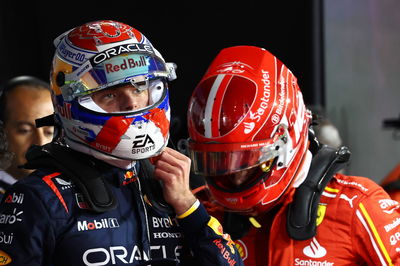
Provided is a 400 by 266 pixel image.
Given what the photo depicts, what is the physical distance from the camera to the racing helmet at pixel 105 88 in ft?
6.70

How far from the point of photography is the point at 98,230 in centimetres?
197

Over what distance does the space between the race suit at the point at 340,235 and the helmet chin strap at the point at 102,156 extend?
1.96ft

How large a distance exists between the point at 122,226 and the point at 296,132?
2.39ft

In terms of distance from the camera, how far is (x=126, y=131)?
80.2 inches

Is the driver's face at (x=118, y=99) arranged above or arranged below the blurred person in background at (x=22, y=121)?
above

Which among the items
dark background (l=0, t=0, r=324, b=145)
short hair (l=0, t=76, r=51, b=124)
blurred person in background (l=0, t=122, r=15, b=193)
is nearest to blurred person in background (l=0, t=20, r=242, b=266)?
blurred person in background (l=0, t=122, r=15, b=193)

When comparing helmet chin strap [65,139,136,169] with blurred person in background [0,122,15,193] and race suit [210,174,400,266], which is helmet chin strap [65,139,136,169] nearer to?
race suit [210,174,400,266]

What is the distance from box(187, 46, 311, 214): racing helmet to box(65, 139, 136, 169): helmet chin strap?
365mm

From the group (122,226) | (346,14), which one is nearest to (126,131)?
(122,226)

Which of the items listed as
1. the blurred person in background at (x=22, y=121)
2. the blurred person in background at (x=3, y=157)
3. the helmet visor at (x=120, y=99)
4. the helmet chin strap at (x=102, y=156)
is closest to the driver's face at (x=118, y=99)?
the helmet visor at (x=120, y=99)

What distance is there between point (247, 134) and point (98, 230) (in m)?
0.63

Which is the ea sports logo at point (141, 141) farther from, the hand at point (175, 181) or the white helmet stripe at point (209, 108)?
the white helmet stripe at point (209, 108)

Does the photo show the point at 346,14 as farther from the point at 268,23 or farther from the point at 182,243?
the point at 182,243

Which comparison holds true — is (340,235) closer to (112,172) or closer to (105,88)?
(112,172)
